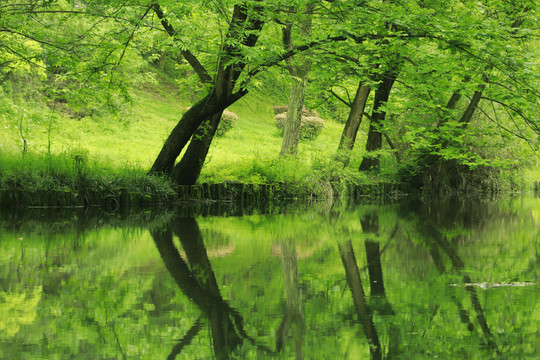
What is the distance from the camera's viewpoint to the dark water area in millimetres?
3602

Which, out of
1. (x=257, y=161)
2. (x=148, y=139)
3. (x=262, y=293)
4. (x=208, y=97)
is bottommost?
(x=262, y=293)

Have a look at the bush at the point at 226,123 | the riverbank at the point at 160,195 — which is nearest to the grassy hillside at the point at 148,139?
the riverbank at the point at 160,195

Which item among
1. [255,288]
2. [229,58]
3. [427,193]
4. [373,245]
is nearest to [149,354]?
[255,288]

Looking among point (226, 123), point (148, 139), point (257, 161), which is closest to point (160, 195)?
point (257, 161)

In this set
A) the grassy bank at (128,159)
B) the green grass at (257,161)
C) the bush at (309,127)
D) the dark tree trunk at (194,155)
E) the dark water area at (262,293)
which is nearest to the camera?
the dark water area at (262,293)

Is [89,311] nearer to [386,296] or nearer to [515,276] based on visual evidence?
[386,296]

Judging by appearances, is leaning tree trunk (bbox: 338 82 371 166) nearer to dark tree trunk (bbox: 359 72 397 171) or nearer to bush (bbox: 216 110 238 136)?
dark tree trunk (bbox: 359 72 397 171)

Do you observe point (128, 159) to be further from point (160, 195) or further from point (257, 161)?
point (160, 195)

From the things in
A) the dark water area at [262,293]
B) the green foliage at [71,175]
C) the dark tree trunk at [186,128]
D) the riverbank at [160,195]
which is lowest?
the dark water area at [262,293]

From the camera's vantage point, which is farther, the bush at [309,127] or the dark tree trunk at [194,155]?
the bush at [309,127]

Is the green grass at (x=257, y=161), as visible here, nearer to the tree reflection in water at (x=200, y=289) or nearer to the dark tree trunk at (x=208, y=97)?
the dark tree trunk at (x=208, y=97)

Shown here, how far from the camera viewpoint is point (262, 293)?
16.4 feet

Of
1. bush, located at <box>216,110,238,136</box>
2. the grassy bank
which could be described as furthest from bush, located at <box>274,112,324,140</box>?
bush, located at <box>216,110,238,136</box>

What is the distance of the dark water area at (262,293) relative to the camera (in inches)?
142
